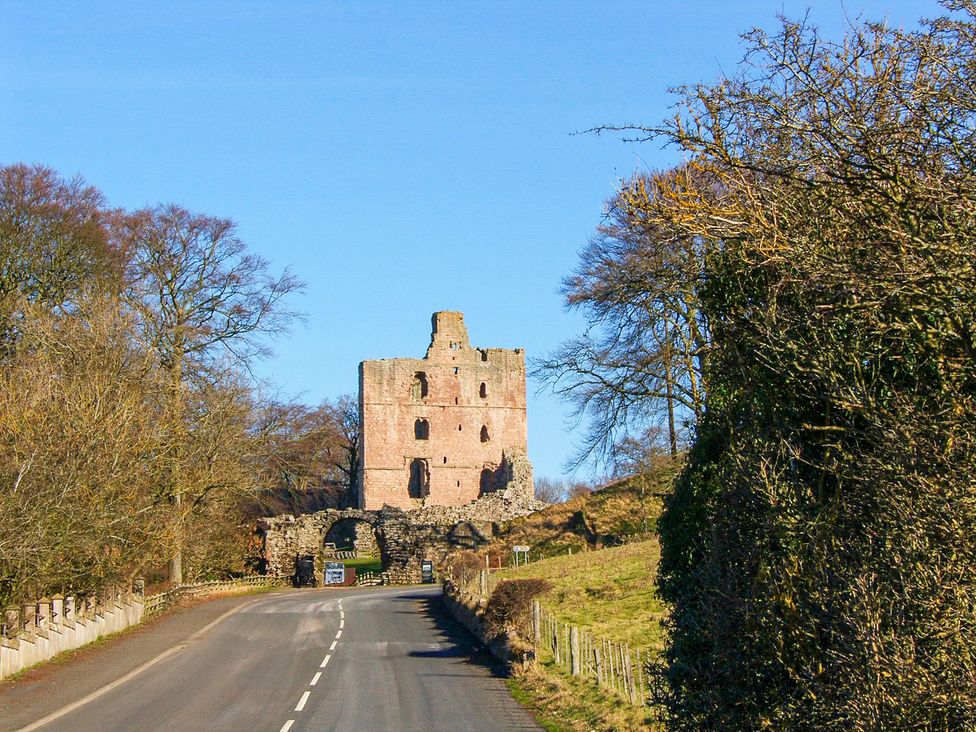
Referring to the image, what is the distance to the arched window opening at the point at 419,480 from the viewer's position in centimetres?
7304

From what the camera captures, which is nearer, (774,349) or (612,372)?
(774,349)

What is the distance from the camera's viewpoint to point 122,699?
754 inches

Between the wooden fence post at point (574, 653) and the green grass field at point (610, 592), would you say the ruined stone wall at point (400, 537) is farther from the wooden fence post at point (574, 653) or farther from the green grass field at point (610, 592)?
the wooden fence post at point (574, 653)

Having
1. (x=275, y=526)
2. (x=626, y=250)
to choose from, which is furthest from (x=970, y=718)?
(x=275, y=526)

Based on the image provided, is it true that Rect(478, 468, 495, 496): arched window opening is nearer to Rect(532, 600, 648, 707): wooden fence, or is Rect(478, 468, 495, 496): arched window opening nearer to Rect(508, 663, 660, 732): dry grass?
Rect(532, 600, 648, 707): wooden fence

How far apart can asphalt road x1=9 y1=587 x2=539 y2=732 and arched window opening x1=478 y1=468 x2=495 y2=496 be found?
4046cm

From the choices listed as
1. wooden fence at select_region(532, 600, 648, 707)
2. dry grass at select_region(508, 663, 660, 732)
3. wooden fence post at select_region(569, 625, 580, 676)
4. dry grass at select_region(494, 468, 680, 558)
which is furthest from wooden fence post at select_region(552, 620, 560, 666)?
dry grass at select_region(494, 468, 680, 558)

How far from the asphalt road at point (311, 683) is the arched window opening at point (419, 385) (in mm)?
40179

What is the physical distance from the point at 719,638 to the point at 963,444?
2.60m

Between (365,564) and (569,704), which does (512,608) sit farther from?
(365,564)

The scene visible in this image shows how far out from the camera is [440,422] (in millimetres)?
73750

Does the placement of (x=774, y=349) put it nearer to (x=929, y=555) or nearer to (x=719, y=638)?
(x=929, y=555)

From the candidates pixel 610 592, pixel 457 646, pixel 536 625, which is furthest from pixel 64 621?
pixel 610 592

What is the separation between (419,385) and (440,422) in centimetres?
267
